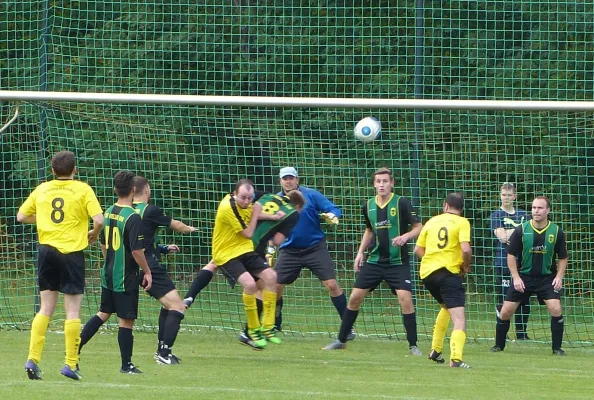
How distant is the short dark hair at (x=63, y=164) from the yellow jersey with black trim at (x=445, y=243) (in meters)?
3.48

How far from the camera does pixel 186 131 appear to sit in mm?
15156

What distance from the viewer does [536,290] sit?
Answer: 11.6 m

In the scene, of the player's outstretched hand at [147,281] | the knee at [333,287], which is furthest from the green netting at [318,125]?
the player's outstretched hand at [147,281]

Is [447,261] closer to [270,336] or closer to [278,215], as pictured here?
[278,215]

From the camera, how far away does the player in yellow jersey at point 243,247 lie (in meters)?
10.8

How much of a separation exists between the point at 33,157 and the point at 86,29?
9.22 ft

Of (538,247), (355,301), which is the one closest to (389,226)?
(355,301)

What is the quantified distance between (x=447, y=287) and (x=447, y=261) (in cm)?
24

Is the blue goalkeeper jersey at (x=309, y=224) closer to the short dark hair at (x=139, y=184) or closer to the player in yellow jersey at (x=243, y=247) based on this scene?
the player in yellow jersey at (x=243, y=247)

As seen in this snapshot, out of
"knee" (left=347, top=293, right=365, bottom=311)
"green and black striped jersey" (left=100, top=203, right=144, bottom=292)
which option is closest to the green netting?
"knee" (left=347, top=293, right=365, bottom=311)

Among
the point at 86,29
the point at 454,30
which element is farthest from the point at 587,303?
the point at 86,29

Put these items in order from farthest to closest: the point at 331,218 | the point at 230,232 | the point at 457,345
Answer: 1. the point at 331,218
2. the point at 230,232
3. the point at 457,345

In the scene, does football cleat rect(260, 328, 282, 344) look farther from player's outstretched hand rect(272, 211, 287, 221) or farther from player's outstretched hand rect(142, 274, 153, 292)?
player's outstretched hand rect(142, 274, 153, 292)

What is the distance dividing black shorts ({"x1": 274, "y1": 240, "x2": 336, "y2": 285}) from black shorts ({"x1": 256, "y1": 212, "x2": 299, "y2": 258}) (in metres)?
0.58
